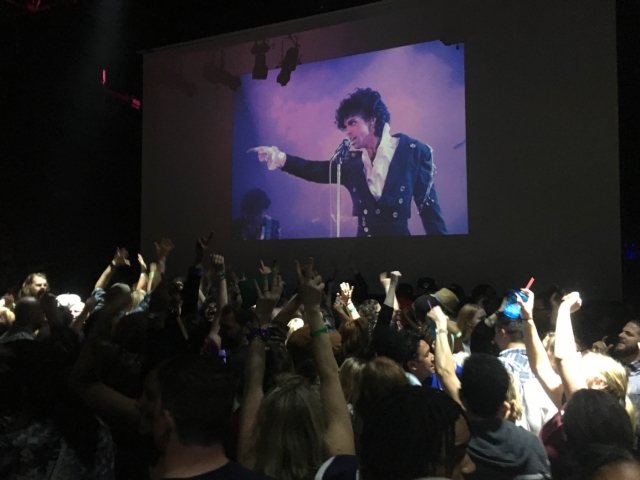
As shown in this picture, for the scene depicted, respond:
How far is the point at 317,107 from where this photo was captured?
330 inches

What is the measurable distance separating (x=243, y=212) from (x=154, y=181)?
2.05 m

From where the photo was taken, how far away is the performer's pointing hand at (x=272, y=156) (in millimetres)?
8602

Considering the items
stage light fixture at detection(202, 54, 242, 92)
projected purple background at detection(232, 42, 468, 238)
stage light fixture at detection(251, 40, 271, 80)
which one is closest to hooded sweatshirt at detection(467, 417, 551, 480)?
projected purple background at detection(232, 42, 468, 238)

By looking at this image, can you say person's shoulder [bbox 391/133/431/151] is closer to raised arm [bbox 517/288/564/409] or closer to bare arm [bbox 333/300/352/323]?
bare arm [bbox 333/300/352/323]

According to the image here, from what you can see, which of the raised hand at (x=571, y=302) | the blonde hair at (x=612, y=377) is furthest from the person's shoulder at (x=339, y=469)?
the raised hand at (x=571, y=302)

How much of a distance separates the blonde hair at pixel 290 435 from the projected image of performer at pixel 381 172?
612 cm

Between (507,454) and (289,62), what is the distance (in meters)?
7.84

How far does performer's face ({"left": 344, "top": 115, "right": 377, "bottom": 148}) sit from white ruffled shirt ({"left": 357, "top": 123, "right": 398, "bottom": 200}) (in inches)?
6.4

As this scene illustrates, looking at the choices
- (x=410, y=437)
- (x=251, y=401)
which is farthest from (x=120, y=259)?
(x=410, y=437)

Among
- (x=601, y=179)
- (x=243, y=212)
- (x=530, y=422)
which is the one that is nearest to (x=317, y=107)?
(x=243, y=212)

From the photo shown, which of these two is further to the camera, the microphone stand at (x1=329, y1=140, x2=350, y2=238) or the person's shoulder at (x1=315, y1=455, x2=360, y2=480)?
the microphone stand at (x1=329, y1=140, x2=350, y2=238)

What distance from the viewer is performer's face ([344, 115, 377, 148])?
26.0 feet

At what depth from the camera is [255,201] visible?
8789 mm

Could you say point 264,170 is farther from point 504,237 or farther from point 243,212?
point 504,237
